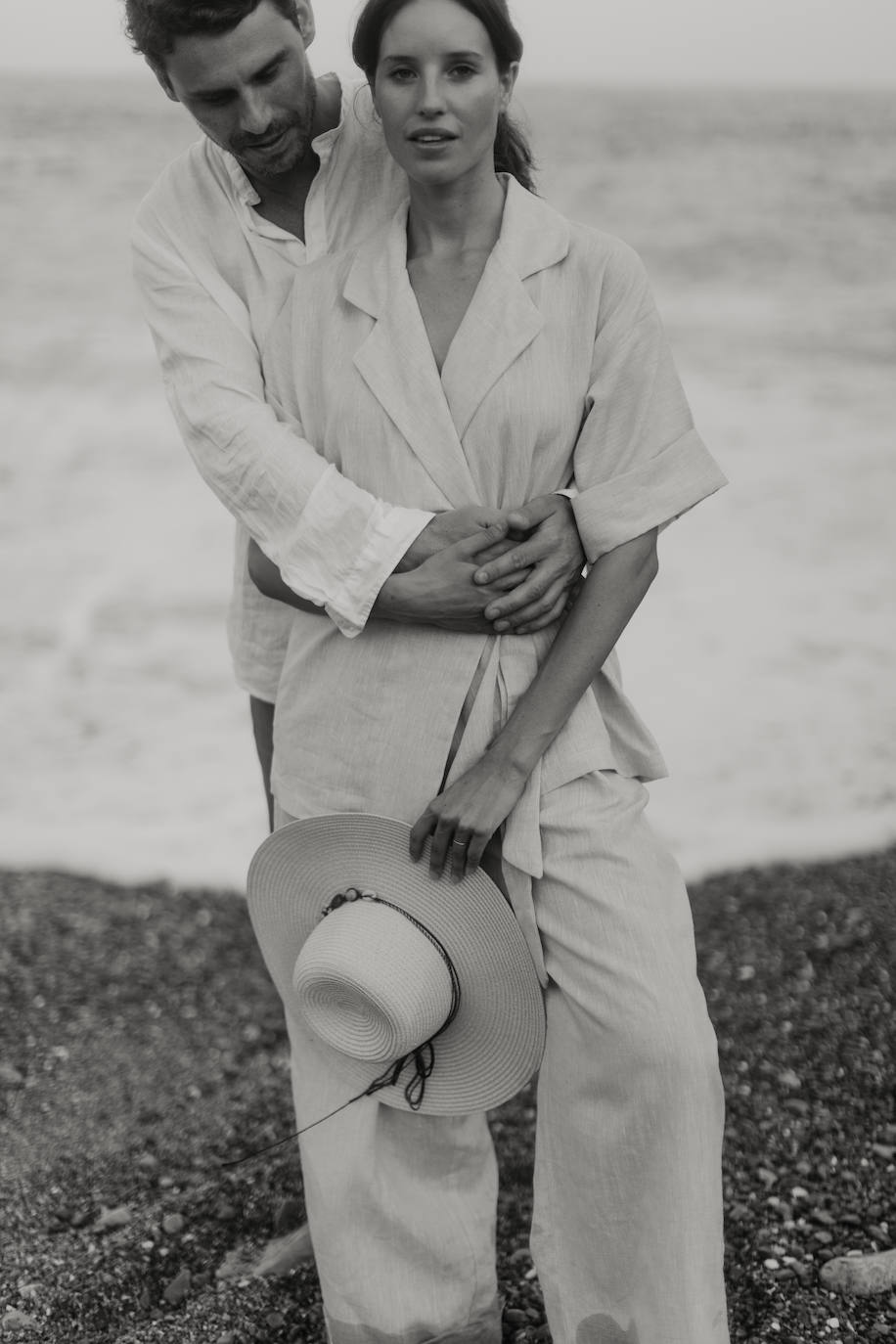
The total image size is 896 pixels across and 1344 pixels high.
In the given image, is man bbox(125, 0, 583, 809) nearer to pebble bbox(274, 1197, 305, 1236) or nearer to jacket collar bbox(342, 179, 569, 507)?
jacket collar bbox(342, 179, 569, 507)

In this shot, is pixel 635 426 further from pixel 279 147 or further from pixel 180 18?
pixel 180 18

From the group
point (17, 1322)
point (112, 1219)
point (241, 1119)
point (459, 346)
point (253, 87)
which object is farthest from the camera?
point (241, 1119)

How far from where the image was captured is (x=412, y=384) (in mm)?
2074

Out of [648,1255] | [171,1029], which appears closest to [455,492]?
[648,1255]

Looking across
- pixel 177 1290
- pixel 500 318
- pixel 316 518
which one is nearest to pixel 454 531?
pixel 316 518

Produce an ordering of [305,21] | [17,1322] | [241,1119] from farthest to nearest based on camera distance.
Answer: [241,1119] < [17,1322] < [305,21]

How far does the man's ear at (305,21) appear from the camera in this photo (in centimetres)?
229

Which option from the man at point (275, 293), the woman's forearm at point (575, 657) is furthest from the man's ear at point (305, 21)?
the woman's forearm at point (575, 657)

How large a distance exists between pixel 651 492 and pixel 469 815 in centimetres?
52

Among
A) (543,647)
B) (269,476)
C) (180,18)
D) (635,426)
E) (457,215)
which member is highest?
(180,18)

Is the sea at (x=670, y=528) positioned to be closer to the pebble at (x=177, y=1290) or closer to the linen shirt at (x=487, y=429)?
the linen shirt at (x=487, y=429)

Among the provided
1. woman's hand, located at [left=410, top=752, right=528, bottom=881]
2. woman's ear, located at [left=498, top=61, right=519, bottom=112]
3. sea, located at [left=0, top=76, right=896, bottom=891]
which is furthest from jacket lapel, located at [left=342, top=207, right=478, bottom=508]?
sea, located at [left=0, top=76, right=896, bottom=891]

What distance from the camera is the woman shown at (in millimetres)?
2027

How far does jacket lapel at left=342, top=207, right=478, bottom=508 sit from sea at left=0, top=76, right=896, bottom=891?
5.84 feet
